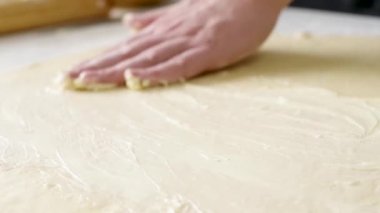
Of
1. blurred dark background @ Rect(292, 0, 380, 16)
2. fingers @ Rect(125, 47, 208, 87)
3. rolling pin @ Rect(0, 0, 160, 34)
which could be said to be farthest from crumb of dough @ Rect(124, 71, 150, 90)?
blurred dark background @ Rect(292, 0, 380, 16)

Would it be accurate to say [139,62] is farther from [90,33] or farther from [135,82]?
[90,33]

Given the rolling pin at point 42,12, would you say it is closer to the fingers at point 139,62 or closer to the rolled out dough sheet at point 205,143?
the rolled out dough sheet at point 205,143

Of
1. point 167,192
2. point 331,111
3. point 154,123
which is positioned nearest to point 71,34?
point 154,123

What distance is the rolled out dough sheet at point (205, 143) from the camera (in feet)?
2.33

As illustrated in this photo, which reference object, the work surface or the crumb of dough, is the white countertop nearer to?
the work surface

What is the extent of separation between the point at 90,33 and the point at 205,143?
89cm

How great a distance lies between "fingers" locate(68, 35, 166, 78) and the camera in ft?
3.63

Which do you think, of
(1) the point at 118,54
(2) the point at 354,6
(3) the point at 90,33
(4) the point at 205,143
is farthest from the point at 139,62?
(2) the point at 354,6

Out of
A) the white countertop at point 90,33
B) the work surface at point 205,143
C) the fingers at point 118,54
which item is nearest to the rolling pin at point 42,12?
the white countertop at point 90,33

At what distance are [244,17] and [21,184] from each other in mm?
560

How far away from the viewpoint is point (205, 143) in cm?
85

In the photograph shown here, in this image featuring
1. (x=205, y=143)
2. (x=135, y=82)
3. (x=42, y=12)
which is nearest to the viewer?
(x=205, y=143)

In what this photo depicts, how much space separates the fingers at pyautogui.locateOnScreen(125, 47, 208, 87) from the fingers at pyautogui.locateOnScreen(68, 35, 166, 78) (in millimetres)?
47

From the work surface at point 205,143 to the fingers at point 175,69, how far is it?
0.8 inches
